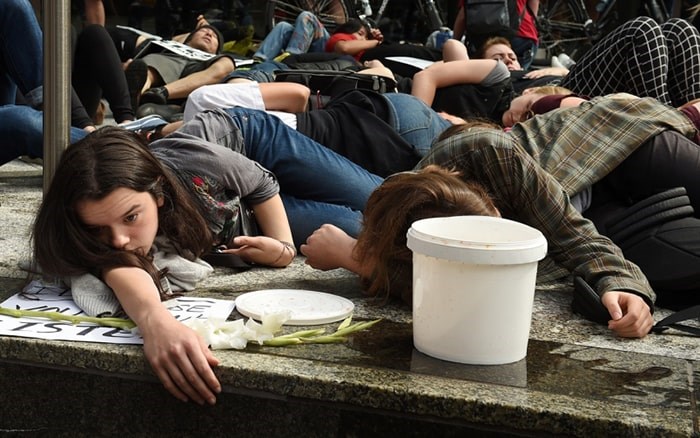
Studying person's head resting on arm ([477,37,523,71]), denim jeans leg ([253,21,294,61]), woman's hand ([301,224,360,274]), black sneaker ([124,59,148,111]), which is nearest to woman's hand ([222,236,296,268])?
woman's hand ([301,224,360,274])

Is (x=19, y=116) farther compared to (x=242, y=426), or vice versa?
(x=19, y=116)

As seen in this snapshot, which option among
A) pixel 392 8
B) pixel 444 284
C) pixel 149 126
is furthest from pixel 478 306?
pixel 392 8

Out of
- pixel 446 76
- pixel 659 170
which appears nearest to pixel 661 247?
pixel 659 170

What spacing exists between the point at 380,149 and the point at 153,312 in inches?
60.8

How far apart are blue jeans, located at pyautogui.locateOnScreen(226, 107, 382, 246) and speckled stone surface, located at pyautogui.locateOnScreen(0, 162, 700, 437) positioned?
796 millimetres

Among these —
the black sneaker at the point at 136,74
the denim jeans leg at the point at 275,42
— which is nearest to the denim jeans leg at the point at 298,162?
the black sneaker at the point at 136,74

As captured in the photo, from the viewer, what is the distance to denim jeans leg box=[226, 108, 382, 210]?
2.92 m

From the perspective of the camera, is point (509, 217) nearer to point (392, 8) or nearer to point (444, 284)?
point (444, 284)

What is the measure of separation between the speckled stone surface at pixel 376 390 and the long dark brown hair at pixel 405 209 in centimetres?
14

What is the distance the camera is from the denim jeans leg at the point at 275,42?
6.81m

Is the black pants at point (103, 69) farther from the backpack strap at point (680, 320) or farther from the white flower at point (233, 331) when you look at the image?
the backpack strap at point (680, 320)

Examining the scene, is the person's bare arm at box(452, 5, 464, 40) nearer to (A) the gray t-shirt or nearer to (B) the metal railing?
(A) the gray t-shirt

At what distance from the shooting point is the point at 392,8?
9219 millimetres

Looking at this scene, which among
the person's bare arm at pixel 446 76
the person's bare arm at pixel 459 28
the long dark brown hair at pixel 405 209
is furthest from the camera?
the person's bare arm at pixel 459 28
